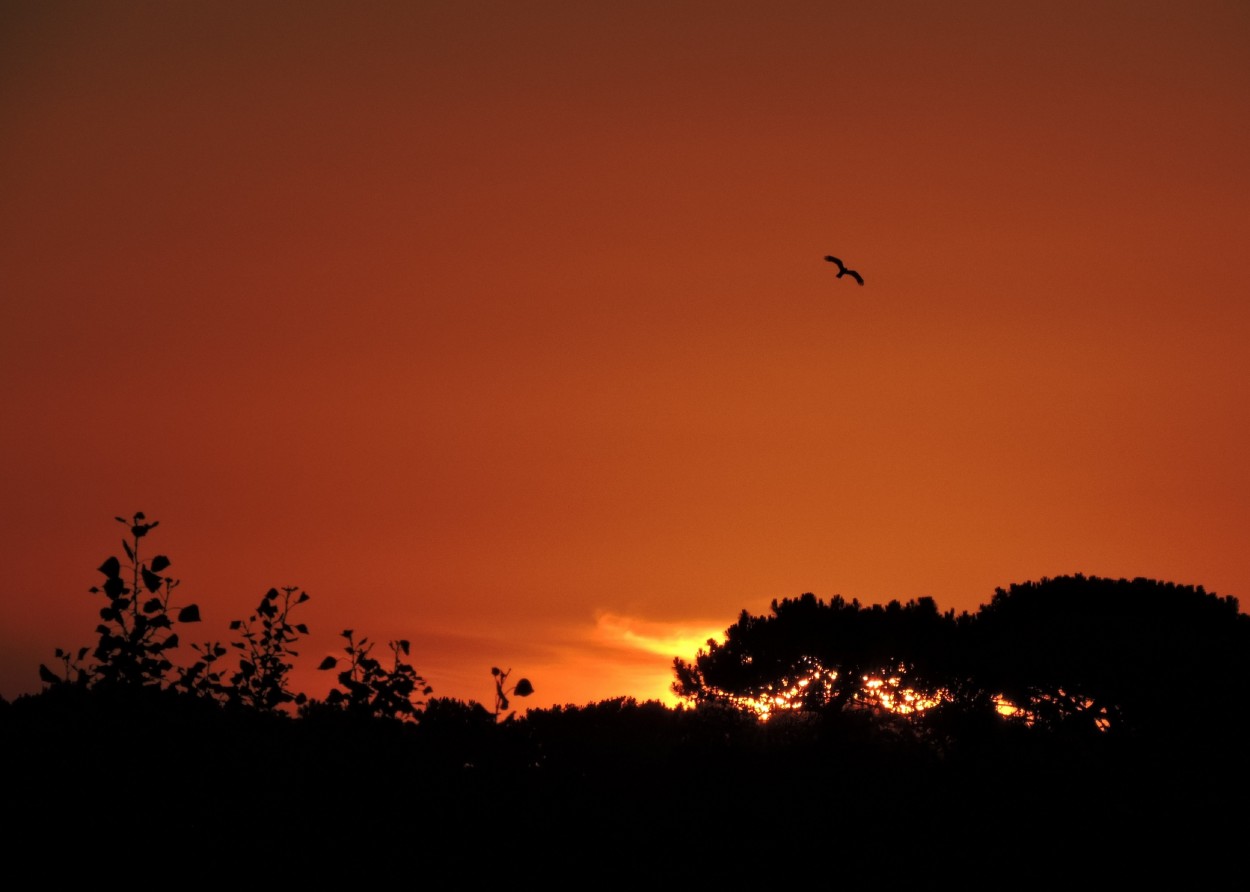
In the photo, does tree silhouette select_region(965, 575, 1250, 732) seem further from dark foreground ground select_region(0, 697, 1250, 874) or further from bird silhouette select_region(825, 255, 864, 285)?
bird silhouette select_region(825, 255, 864, 285)

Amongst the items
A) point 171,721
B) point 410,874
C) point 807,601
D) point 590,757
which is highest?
point 807,601

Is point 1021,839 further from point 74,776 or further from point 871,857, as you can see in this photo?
point 74,776

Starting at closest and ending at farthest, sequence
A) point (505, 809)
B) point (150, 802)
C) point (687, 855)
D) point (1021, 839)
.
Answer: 1. point (150, 802)
2. point (505, 809)
3. point (687, 855)
4. point (1021, 839)

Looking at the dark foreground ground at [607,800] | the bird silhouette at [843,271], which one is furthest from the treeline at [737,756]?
the bird silhouette at [843,271]

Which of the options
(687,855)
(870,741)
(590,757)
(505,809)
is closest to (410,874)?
(505,809)

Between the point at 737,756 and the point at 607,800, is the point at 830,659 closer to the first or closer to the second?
the point at 737,756

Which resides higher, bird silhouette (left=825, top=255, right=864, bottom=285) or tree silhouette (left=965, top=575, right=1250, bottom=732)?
bird silhouette (left=825, top=255, right=864, bottom=285)

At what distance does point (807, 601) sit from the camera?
48812 millimetres

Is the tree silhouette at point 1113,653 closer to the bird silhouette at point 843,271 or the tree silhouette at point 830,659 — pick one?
the tree silhouette at point 830,659

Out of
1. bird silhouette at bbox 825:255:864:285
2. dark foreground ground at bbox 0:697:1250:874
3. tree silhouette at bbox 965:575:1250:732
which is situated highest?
bird silhouette at bbox 825:255:864:285

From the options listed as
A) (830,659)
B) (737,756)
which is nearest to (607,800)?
(737,756)

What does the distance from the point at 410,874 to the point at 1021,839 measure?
1709 centimetres

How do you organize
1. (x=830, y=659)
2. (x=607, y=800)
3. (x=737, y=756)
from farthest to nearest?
1. (x=830, y=659)
2. (x=737, y=756)
3. (x=607, y=800)

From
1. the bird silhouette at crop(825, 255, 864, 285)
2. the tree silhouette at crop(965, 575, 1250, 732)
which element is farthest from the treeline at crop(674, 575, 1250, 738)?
the bird silhouette at crop(825, 255, 864, 285)
